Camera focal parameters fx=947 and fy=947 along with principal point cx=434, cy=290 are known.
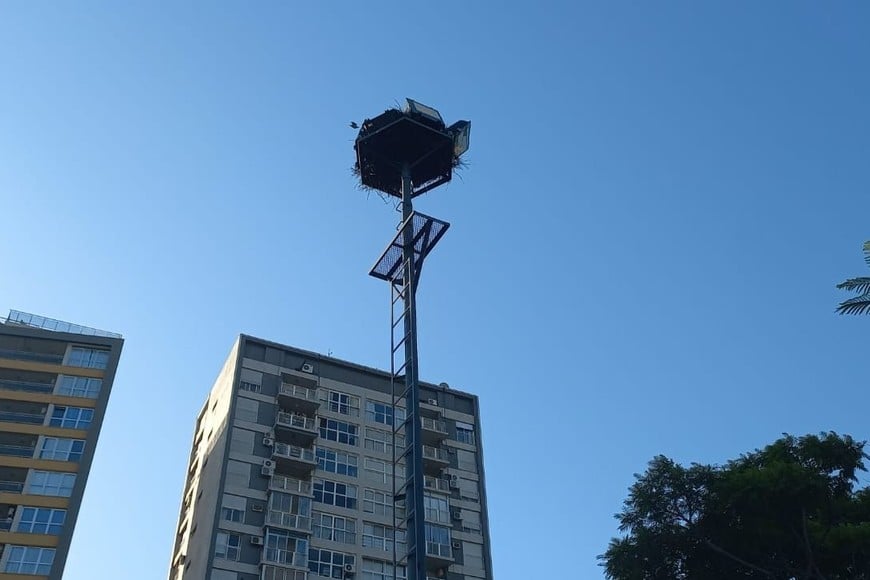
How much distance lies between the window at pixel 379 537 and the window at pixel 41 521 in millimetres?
18689

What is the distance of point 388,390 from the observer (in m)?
72.1

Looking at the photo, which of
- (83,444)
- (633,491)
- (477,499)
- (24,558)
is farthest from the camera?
(477,499)

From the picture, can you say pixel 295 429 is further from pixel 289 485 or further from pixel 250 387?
pixel 250 387

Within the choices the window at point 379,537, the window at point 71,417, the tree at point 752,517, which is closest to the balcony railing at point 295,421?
the window at point 379,537

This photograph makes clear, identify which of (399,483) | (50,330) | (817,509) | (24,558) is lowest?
(817,509)

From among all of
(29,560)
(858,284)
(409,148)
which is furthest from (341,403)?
(858,284)

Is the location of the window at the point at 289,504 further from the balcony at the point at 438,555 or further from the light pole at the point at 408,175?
the light pole at the point at 408,175

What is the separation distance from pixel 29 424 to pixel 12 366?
482 cm

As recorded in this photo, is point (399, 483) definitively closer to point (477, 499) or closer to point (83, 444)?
point (477, 499)

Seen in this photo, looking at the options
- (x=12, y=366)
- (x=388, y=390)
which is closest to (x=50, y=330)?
(x=12, y=366)

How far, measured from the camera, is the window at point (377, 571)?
6025 centimetres

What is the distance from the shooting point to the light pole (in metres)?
38.7

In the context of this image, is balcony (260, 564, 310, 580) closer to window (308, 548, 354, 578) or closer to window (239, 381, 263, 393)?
window (308, 548, 354, 578)

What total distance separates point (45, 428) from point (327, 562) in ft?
63.8
